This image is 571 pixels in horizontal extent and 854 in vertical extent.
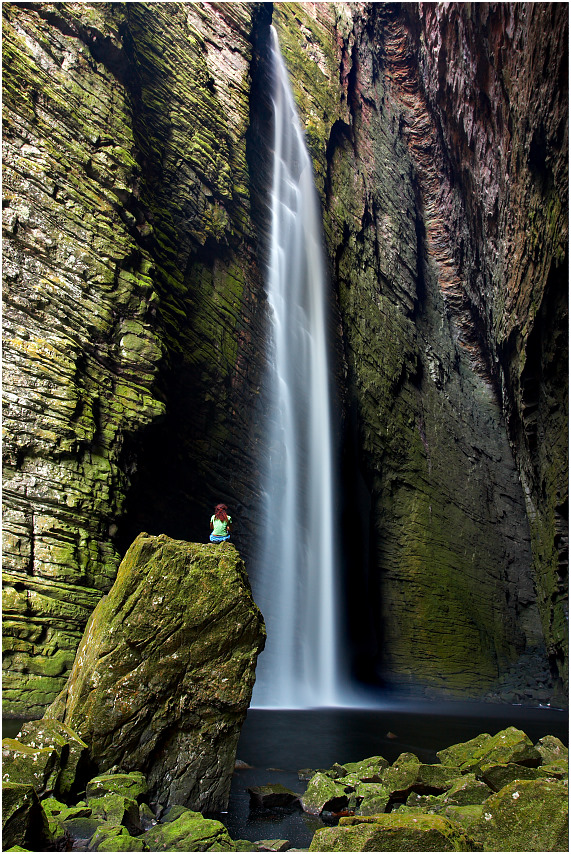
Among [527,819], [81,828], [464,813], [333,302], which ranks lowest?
[464,813]

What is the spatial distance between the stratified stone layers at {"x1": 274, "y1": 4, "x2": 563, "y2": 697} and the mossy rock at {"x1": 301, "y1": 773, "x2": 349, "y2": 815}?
13.1 metres

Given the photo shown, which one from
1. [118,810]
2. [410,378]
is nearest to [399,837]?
[118,810]

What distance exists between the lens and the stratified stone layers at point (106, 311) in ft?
28.0

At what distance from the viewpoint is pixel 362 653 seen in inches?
715

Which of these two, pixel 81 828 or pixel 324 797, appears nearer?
pixel 81 828

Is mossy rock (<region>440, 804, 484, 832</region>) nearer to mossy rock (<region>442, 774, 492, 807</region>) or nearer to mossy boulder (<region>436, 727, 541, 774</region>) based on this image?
mossy rock (<region>442, 774, 492, 807</region>)

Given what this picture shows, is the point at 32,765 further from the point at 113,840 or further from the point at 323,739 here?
the point at 323,739

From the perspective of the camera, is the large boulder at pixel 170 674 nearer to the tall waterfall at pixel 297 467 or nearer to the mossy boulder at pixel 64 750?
the mossy boulder at pixel 64 750

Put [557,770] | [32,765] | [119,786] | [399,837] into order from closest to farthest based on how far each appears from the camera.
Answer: [399,837] < [32,765] < [119,786] < [557,770]

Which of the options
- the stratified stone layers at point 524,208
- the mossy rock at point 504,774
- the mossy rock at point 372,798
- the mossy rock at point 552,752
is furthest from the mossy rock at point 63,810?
the stratified stone layers at point 524,208

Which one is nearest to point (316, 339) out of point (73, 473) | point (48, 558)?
point (73, 473)

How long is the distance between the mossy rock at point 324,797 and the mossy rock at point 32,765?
98.3 inches

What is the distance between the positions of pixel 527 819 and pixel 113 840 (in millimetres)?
3097

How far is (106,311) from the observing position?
10367 mm
